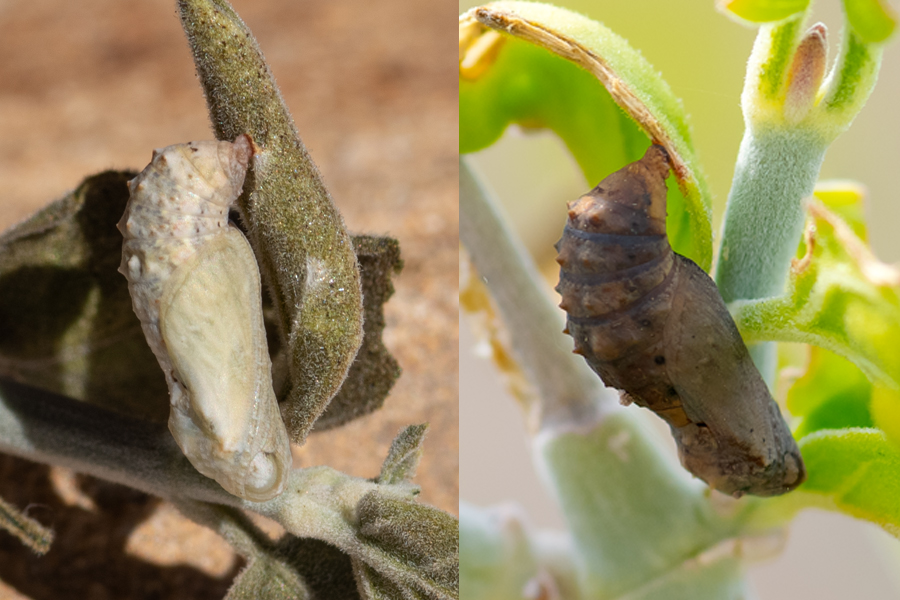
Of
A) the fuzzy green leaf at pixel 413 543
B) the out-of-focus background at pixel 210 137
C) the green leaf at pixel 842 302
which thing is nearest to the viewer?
the green leaf at pixel 842 302

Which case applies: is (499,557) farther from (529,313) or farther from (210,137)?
(210,137)

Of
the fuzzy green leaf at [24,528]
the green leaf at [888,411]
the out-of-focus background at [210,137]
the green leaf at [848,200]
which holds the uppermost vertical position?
the green leaf at [888,411]

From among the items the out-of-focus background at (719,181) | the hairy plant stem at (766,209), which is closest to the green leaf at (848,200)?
the out-of-focus background at (719,181)

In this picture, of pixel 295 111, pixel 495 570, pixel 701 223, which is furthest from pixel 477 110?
pixel 295 111

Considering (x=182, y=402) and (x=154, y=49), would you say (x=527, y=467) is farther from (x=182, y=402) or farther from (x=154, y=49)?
(x=154, y=49)

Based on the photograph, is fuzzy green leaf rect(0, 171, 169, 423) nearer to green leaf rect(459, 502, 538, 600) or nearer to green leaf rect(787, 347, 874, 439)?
green leaf rect(459, 502, 538, 600)

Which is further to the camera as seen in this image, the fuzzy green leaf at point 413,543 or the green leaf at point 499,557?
the green leaf at point 499,557

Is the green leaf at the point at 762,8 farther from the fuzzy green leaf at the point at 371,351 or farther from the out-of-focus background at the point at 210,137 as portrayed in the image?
the out-of-focus background at the point at 210,137
